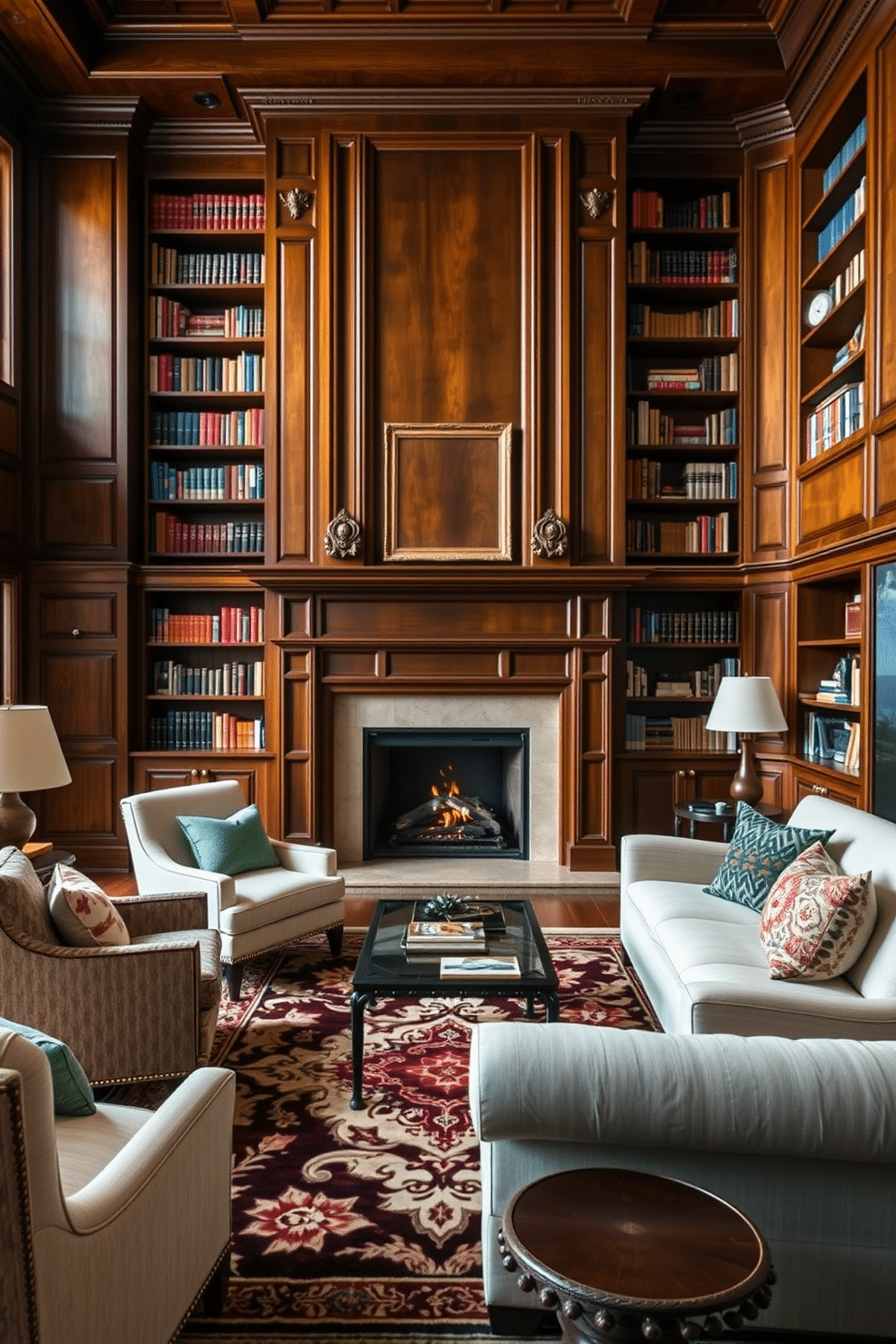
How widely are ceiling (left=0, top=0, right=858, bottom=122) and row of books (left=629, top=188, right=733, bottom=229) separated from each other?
583mm

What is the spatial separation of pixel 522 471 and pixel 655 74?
7.60 ft

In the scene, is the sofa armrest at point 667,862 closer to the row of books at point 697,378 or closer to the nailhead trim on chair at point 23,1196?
the nailhead trim on chair at point 23,1196

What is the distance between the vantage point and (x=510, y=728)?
582 cm

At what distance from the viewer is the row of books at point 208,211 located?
5836 mm

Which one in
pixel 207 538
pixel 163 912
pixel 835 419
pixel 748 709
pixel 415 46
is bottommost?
pixel 163 912

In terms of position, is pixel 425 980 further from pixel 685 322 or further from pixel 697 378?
pixel 685 322

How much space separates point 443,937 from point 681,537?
363cm

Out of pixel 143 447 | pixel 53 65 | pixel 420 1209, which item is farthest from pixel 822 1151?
pixel 53 65

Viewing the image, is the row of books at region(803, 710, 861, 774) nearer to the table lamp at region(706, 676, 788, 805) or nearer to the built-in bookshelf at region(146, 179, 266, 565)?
the table lamp at region(706, 676, 788, 805)

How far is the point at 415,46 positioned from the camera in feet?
17.2

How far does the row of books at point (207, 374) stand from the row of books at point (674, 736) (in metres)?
3.16

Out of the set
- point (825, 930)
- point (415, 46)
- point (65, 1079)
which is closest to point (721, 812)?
point (825, 930)

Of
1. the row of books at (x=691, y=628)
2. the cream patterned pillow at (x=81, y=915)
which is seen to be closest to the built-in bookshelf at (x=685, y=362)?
the row of books at (x=691, y=628)

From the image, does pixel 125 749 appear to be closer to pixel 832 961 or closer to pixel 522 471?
pixel 522 471
